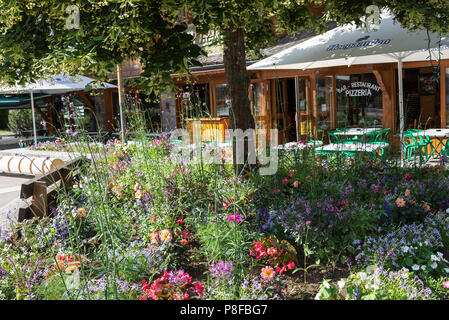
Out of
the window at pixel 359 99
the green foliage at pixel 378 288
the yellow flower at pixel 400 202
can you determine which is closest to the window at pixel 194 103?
the yellow flower at pixel 400 202

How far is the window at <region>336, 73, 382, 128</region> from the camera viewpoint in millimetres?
10250

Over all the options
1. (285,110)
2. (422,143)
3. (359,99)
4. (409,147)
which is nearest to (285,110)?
(285,110)

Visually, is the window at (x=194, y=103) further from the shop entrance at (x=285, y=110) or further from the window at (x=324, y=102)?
the window at (x=324, y=102)

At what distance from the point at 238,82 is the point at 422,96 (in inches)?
260

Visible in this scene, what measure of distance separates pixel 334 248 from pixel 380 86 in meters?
7.72

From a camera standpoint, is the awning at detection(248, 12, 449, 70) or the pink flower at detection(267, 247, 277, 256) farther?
the awning at detection(248, 12, 449, 70)

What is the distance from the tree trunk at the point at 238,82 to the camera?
4.79 m

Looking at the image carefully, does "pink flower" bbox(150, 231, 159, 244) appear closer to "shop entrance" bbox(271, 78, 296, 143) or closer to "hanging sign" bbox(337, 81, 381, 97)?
"hanging sign" bbox(337, 81, 381, 97)

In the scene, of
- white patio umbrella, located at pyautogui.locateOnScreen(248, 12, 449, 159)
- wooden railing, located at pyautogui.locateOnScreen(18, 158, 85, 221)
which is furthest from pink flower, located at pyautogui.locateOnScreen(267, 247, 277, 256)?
white patio umbrella, located at pyautogui.locateOnScreen(248, 12, 449, 159)

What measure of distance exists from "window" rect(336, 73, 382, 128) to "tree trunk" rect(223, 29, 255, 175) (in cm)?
574

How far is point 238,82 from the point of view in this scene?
486 centimetres

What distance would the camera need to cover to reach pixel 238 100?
192 inches

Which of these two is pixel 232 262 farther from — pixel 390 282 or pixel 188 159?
pixel 188 159

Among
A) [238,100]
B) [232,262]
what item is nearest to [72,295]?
[232,262]
